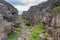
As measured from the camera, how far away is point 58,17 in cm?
4512

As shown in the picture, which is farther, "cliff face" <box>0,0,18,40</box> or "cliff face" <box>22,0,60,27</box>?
"cliff face" <box>22,0,60,27</box>

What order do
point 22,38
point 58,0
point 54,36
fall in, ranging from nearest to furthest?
point 54,36
point 58,0
point 22,38

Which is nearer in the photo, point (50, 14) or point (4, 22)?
point (4, 22)

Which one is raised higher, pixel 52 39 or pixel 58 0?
pixel 58 0

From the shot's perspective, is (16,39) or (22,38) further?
(22,38)

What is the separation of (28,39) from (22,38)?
3.79 m

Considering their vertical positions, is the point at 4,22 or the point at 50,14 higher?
the point at 50,14

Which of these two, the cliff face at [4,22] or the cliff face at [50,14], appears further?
the cliff face at [50,14]

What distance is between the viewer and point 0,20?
44.6 meters

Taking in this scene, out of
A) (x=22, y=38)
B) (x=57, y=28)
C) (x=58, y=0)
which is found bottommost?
(x=22, y=38)

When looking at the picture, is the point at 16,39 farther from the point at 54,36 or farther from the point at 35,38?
the point at 54,36

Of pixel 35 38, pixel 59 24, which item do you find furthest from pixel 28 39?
pixel 59 24

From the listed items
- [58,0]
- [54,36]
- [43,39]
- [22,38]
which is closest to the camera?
[54,36]

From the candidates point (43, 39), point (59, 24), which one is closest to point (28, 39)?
point (43, 39)
